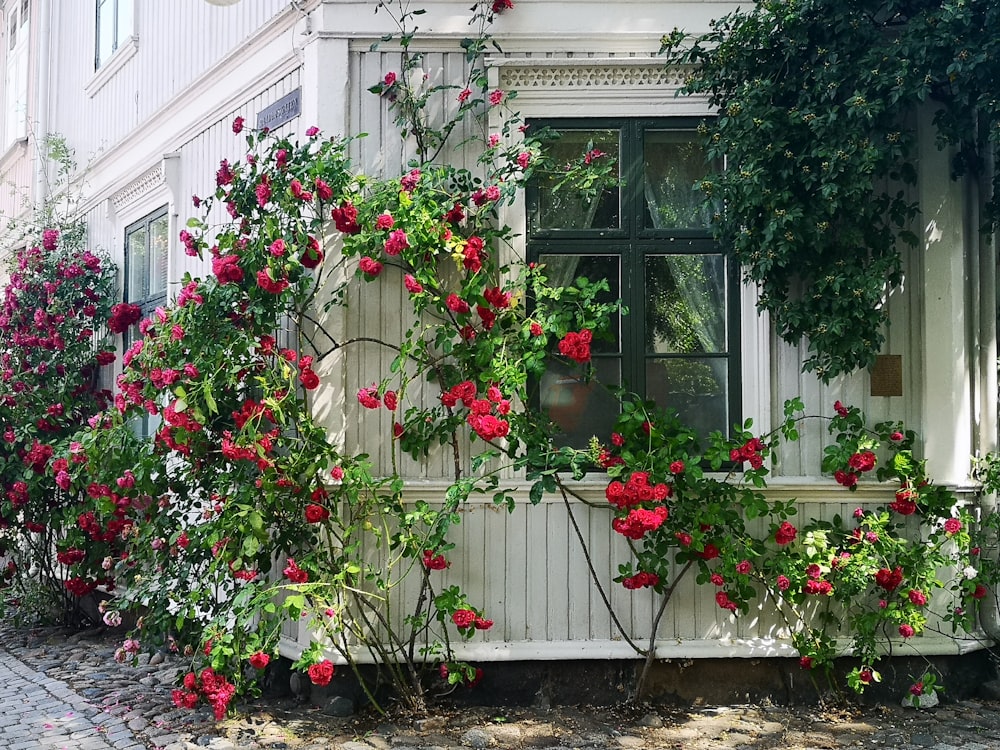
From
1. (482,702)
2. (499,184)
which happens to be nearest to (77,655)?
(482,702)

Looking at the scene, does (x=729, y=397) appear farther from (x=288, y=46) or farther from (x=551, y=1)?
(x=288, y=46)

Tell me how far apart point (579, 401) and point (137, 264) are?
173 inches

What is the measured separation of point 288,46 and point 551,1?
1.53 m

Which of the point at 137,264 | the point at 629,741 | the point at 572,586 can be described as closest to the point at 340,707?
the point at 572,586

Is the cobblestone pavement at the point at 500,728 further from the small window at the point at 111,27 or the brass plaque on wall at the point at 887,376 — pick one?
the small window at the point at 111,27

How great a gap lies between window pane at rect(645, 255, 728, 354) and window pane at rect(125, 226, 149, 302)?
436cm

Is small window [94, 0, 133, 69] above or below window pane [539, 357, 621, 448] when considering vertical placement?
above

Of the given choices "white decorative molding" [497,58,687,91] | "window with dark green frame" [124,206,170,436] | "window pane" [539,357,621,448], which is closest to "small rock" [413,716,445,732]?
"window pane" [539,357,621,448]

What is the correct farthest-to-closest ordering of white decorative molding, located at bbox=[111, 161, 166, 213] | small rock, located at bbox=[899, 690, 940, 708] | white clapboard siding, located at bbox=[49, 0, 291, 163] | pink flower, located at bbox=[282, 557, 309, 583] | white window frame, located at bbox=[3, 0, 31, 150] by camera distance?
1. white window frame, located at bbox=[3, 0, 31, 150]
2. white decorative molding, located at bbox=[111, 161, 166, 213]
3. white clapboard siding, located at bbox=[49, 0, 291, 163]
4. small rock, located at bbox=[899, 690, 940, 708]
5. pink flower, located at bbox=[282, 557, 309, 583]

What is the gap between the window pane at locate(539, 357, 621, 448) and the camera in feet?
18.3

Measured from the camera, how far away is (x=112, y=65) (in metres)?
8.52

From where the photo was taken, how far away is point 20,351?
7.89 m

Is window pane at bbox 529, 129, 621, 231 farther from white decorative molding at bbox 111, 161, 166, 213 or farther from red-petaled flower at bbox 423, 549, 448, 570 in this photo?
white decorative molding at bbox 111, 161, 166, 213

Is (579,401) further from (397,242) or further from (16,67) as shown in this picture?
(16,67)
